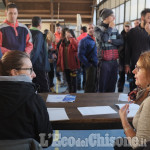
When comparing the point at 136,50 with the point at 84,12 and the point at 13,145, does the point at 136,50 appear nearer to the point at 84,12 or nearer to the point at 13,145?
the point at 13,145

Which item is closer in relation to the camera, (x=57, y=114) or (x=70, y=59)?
(x=57, y=114)

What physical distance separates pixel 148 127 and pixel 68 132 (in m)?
2.01

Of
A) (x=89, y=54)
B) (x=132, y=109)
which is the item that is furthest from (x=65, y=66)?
(x=132, y=109)

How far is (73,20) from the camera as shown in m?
13.6

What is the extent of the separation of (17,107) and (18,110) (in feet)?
0.11

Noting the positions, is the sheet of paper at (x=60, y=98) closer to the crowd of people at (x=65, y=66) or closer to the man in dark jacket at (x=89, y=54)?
the crowd of people at (x=65, y=66)

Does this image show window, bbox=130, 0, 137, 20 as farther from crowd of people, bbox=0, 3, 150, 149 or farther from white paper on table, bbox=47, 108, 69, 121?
white paper on table, bbox=47, 108, 69, 121

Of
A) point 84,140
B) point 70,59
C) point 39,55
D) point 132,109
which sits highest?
point 39,55

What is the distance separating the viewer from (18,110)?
1.17m

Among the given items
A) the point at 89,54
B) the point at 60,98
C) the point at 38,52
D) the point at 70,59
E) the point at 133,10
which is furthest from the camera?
the point at 133,10

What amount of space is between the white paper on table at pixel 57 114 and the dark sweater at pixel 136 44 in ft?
7.91

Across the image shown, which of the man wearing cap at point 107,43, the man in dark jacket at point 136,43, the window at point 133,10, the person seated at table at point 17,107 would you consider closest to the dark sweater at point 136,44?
the man in dark jacket at point 136,43

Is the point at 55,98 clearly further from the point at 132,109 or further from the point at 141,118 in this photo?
the point at 141,118

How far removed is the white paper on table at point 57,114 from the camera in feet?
4.99
